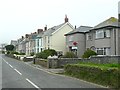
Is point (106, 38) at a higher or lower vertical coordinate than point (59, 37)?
lower

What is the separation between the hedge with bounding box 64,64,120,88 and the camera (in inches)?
537

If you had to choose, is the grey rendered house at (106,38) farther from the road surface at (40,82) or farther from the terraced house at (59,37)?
the road surface at (40,82)

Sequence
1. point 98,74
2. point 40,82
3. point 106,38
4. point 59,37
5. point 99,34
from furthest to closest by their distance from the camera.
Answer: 1. point 59,37
2. point 99,34
3. point 106,38
4. point 40,82
5. point 98,74

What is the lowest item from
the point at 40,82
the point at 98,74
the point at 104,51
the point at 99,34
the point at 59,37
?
the point at 40,82

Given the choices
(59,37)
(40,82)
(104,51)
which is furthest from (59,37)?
(40,82)

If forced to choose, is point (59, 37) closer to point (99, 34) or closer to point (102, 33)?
point (99, 34)

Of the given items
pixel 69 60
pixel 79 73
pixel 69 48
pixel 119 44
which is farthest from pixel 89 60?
pixel 69 48

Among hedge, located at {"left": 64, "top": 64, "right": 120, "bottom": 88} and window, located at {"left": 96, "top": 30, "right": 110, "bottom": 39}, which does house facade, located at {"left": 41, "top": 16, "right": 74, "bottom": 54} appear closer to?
window, located at {"left": 96, "top": 30, "right": 110, "bottom": 39}

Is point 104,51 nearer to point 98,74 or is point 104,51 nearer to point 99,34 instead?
point 99,34

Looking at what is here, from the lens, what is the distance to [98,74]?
1606cm

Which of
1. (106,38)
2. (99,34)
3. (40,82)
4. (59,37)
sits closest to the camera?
(40,82)

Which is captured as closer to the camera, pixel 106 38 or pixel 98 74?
pixel 98 74

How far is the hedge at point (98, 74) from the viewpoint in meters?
13.6

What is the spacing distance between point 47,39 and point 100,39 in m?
29.7
